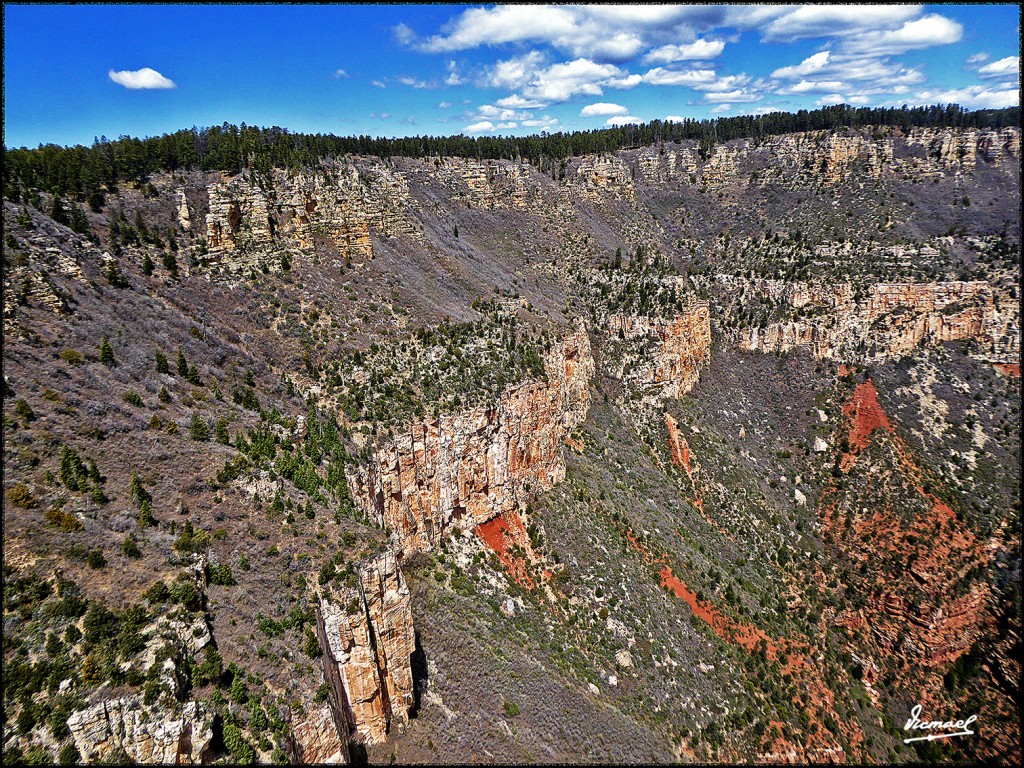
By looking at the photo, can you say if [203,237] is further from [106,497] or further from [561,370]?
[561,370]

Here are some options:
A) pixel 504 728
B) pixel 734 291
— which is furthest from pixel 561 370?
pixel 734 291

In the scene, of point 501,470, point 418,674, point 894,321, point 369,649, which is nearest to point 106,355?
point 369,649

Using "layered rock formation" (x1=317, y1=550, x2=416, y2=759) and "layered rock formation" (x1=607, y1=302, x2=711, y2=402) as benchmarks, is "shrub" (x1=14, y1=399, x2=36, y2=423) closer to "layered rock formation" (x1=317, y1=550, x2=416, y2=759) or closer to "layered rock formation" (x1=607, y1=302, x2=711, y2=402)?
"layered rock formation" (x1=317, y1=550, x2=416, y2=759)

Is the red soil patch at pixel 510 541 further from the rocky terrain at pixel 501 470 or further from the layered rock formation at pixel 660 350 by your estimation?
the layered rock formation at pixel 660 350

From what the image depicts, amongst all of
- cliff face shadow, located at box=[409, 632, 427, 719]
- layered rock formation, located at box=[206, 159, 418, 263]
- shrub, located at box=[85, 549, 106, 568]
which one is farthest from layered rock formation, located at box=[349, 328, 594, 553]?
layered rock formation, located at box=[206, 159, 418, 263]

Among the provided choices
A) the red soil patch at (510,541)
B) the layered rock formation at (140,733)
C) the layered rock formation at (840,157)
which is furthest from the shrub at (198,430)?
the layered rock formation at (840,157)
